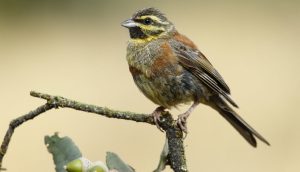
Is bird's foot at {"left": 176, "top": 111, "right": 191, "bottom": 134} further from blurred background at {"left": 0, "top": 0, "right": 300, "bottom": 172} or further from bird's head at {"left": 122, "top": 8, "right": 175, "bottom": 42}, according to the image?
blurred background at {"left": 0, "top": 0, "right": 300, "bottom": 172}

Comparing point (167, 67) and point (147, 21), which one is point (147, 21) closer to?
point (147, 21)

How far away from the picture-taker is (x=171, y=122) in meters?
2.61

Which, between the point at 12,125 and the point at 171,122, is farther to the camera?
the point at 171,122

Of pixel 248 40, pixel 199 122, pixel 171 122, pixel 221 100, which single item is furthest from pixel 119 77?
pixel 171 122

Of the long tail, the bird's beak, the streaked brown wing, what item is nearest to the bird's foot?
the streaked brown wing

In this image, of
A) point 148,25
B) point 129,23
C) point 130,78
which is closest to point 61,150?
point 129,23

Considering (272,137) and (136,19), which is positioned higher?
(136,19)

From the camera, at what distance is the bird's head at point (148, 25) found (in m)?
5.26

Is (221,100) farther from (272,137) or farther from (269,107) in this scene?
A: (269,107)

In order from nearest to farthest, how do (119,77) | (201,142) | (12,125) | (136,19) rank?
(12,125) < (136,19) < (201,142) < (119,77)

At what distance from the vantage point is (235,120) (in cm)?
593

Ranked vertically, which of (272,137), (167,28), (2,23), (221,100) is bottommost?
(272,137)

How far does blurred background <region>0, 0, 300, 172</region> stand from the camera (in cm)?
921

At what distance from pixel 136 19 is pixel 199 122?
5.34 meters
